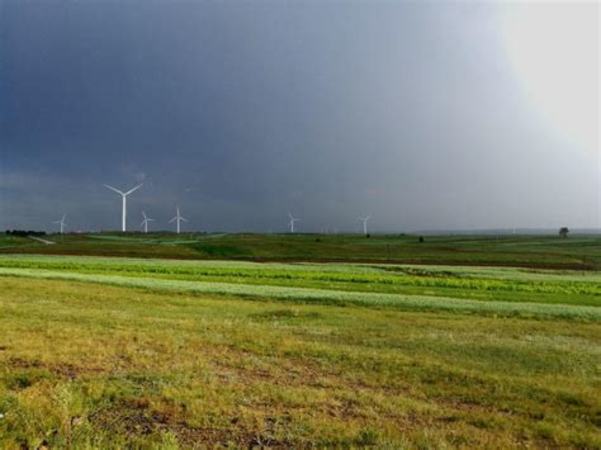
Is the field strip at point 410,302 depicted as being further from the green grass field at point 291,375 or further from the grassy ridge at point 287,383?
the grassy ridge at point 287,383

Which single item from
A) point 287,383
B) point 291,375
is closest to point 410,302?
point 291,375

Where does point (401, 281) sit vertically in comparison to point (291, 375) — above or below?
below

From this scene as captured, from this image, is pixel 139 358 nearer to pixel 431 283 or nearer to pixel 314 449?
pixel 314 449

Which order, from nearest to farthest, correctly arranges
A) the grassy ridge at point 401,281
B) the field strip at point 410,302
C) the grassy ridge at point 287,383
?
the grassy ridge at point 287,383, the field strip at point 410,302, the grassy ridge at point 401,281

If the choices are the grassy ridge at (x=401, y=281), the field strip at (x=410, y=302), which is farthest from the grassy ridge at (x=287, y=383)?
the grassy ridge at (x=401, y=281)

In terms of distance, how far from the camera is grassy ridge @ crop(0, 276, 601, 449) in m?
11.1

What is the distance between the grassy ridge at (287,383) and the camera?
36.5 feet

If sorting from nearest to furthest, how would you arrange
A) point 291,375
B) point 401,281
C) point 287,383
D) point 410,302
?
1. point 287,383
2. point 291,375
3. point 410,302
4. point 401,281

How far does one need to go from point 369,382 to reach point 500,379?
4.09 meters

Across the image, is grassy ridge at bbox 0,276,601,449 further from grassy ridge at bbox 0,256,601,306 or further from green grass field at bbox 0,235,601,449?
grassy ridge at bbox 0,256,601,306

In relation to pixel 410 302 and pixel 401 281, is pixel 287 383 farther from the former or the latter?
pixel 401 281

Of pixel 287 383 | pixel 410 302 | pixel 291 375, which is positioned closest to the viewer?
pixel 287 383

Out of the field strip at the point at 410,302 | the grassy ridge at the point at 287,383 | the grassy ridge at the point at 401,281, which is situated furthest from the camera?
the grassy ridge at the point at 401,281

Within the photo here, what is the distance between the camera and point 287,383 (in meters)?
15.2
